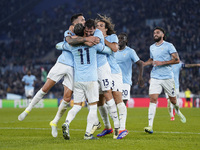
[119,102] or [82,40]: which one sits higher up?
[82,40]

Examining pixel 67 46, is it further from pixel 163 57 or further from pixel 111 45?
pixel 163 57

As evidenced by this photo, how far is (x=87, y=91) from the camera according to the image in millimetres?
7141

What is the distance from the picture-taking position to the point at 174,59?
9.34 metres

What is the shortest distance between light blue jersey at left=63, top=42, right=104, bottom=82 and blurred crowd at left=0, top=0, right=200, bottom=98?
21.8 meters

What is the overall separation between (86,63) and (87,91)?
1.71 ft

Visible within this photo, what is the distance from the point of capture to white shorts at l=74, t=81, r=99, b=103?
7.09 metres

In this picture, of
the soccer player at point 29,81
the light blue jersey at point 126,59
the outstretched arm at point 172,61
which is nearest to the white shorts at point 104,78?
the light blue jersey at point 126,59

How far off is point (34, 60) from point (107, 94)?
100ft

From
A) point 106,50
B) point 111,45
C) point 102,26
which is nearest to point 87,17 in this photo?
point 102,26

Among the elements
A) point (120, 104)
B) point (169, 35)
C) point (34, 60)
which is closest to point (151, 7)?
point (169, 35)

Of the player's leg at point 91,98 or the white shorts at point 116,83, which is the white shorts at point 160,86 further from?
the player's leg at point 91,98

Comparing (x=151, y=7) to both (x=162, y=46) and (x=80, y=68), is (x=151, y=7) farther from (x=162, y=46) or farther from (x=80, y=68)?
(x=80, y=68)

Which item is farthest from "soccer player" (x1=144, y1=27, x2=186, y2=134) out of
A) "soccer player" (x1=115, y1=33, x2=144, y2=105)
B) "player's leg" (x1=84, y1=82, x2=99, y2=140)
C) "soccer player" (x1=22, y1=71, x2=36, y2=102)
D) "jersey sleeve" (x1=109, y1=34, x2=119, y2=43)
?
"soccer player" (x1=22, y1=71, x2=36, y2=102)

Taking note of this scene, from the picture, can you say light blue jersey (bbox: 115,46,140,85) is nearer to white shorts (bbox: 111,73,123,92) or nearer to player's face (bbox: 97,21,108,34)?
white shorts (bbox: 111,73,123,92)
